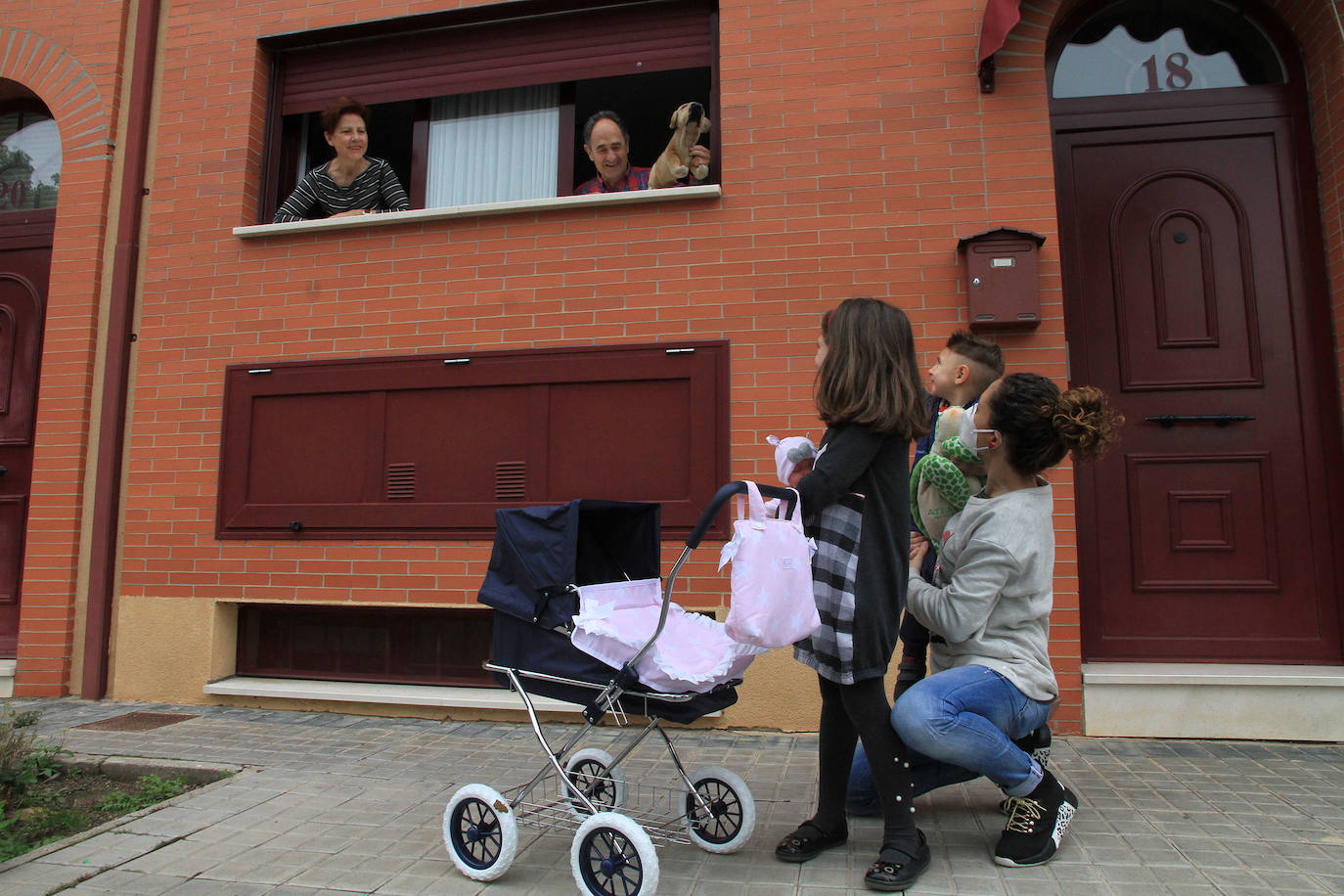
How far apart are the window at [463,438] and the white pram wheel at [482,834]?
2427mm

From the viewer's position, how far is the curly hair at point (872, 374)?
2.88 meters

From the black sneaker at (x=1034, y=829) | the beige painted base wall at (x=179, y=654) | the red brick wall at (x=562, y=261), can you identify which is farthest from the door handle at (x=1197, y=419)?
the beige painted base wall at (x=179, y=654)

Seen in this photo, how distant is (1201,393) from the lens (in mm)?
5113

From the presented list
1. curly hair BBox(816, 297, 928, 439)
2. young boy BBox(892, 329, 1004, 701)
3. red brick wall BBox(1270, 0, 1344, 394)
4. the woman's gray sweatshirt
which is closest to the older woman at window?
young boy BBox(892, 329, 1004, 701)

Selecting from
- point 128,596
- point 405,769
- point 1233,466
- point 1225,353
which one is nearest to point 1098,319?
point 1225,353

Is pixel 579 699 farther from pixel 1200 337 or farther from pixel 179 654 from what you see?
pixel 1200 337

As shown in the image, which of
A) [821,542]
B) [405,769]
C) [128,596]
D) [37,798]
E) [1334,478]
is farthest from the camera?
[128,596]

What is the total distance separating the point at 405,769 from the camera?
4336mm

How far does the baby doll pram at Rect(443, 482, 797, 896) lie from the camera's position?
275 centimetres

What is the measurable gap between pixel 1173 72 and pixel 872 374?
4004 millimetres

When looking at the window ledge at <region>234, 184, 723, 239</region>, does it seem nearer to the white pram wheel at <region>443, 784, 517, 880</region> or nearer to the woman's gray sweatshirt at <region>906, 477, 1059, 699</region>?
the woman's gray sweatshirt at <region>906, 477, 1059, 699</region>

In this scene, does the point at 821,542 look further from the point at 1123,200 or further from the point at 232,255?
the point at 232,255

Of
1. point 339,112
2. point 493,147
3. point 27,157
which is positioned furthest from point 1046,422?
point 27,157

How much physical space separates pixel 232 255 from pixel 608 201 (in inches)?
104
